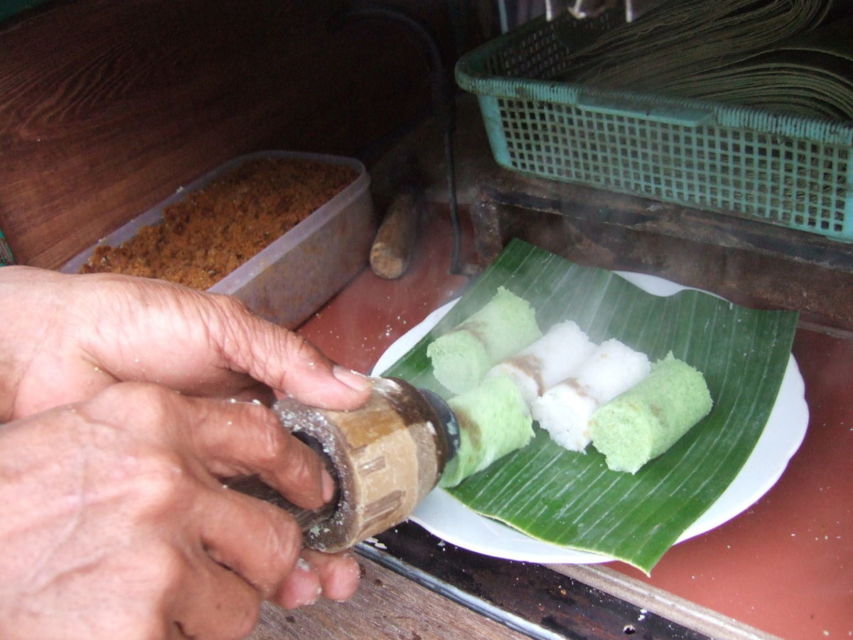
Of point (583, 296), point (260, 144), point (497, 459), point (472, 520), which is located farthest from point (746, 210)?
point (260, 144)

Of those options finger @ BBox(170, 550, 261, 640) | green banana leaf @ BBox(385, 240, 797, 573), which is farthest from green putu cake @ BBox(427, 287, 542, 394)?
finger @ BBox(170, 550, 261, 640)

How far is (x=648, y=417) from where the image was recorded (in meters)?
1.53

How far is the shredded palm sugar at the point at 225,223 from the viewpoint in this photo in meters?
2.31

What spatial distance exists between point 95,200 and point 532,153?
139 cm

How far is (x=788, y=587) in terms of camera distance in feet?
4.60

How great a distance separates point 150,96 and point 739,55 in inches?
70.7

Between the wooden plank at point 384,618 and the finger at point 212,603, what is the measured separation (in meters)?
0.49

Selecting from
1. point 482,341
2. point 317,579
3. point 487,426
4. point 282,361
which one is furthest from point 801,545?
point 282,361

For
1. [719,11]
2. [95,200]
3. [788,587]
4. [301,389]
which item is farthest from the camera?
[95,200]

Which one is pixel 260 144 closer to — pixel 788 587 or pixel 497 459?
pixel 497 459

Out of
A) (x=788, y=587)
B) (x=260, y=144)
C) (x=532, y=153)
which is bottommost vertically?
(x=788, y=587)

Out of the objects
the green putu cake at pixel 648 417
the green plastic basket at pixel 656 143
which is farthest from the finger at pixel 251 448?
the green plastic basket at pixel 656 143

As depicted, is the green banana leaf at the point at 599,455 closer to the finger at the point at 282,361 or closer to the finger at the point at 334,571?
the finger at the point at 334,571

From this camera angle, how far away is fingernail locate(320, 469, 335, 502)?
1.14 metres
